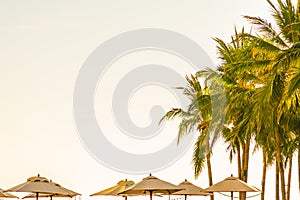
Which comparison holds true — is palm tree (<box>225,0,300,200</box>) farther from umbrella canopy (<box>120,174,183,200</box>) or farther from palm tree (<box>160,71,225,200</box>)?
palm tree (<box>160,71,225,200</box>)

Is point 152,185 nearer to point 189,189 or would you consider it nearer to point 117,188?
point 189,189

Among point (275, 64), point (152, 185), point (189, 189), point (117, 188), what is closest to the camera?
point (275, 64)

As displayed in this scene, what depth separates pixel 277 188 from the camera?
1144 inches

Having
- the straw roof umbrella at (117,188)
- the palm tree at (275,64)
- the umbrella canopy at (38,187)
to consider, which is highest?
the palm tree at (275,64)

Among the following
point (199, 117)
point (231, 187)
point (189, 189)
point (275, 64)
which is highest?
point (199, 117)

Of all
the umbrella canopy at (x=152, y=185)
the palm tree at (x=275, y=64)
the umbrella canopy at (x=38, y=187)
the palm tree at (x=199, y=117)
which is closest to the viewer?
the palm tree at (x=275, y=64)

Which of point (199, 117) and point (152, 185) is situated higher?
point (199, 117)

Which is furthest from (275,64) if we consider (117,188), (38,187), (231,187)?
(117,188)

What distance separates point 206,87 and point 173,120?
280 cm

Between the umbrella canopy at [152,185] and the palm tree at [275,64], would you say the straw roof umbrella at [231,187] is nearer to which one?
the umbrella canopy at [152,185]

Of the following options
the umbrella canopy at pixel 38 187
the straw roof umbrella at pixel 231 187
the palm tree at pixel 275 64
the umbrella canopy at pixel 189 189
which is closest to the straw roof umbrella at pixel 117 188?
the umbrella canopy at pixel 189 189

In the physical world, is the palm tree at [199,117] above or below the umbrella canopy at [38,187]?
above

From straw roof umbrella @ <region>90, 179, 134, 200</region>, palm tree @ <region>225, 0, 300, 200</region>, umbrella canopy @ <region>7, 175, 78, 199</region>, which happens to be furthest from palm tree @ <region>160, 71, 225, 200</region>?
umbrella canopy @ <region>7, 175, 78, 199</region>

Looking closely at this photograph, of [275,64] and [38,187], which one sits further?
[38,187]
